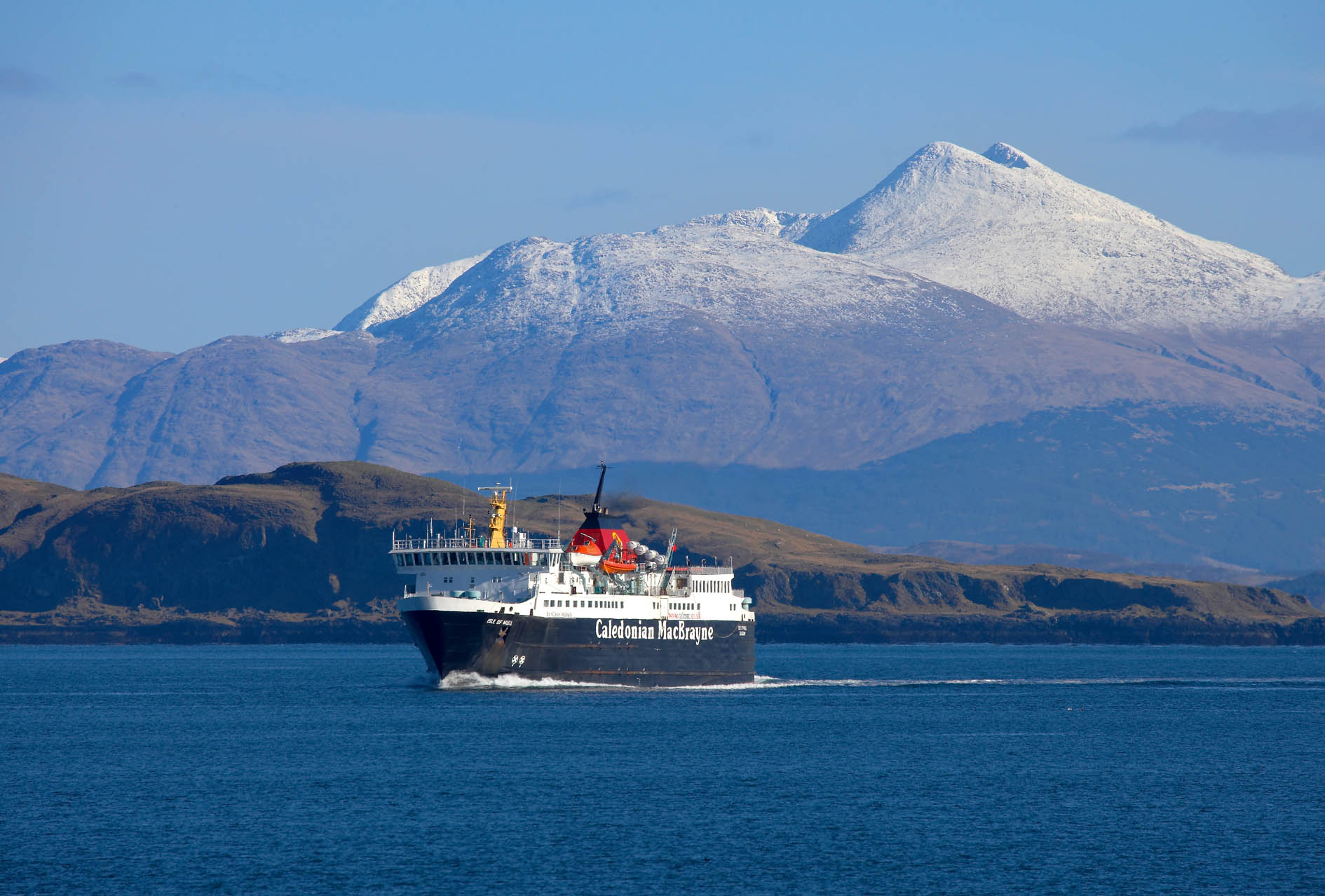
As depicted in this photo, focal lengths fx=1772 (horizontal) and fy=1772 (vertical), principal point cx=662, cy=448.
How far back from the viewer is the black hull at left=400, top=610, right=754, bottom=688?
347ft

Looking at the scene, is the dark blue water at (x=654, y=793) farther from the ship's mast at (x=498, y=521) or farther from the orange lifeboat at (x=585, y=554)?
the ship's mast at (x=498, y=521)

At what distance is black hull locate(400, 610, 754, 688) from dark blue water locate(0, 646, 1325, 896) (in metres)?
1.62

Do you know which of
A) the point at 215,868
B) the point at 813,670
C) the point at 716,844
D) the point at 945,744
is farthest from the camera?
the point at 813,670

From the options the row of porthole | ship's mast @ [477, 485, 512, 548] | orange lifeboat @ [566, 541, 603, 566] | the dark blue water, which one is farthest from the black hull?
ship's mast @ [477, 485, 512, 548]

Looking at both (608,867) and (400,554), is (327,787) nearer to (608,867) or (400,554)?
(608,867)

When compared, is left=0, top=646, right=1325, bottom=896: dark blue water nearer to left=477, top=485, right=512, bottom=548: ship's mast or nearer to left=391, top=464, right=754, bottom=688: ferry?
left=391, top=464, right=754, bottom=688: ferry

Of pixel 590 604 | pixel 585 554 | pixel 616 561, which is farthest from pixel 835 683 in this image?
pixel 590 604

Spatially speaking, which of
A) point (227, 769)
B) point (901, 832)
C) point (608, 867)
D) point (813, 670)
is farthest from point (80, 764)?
point (813, 670)

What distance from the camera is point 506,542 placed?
119938 millimetres

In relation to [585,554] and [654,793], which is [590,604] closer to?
[585,554]

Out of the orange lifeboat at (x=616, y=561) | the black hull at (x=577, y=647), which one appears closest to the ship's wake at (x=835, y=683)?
the black hull at (x=577, y=647)

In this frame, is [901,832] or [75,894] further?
[901,832]

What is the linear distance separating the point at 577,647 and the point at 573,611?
8.89 feet

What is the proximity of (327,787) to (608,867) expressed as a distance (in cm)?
1956
